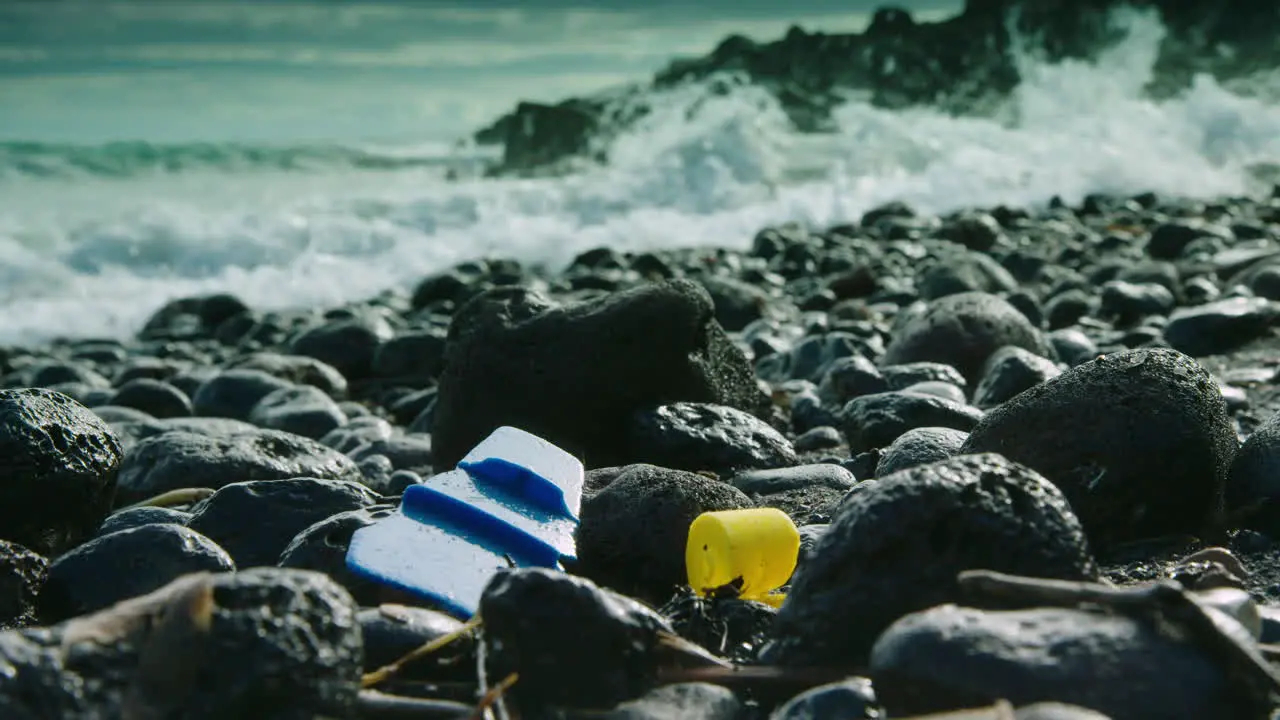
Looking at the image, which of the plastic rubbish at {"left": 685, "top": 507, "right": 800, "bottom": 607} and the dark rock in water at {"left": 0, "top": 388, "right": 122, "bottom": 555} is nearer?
the plastic rubbish at {"left": 685, "top": 507, "right": 800, "bottom": 607}

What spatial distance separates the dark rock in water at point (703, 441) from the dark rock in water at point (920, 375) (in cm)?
121

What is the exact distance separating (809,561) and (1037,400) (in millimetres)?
1082

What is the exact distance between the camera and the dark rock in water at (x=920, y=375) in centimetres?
531

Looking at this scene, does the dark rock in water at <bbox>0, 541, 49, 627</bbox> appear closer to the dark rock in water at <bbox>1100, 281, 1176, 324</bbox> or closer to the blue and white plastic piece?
the blue and white plastic piece

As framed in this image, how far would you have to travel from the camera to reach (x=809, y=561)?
2262mm

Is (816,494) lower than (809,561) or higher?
lower

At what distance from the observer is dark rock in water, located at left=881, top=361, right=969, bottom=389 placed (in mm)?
5312

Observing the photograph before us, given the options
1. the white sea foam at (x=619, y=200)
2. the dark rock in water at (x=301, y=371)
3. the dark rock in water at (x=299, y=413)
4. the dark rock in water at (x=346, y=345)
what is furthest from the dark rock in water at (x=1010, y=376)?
the white sea foam at (x=619, y=200)

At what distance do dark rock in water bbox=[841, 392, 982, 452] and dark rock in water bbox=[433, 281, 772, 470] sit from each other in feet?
1.66

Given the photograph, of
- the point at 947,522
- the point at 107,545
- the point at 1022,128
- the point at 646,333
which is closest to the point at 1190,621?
the point at 947,522

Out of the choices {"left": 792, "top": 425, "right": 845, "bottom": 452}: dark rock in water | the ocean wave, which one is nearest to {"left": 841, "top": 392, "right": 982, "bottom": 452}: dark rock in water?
{"left": 792, "top": 425, "right": 845, "bottom": 452}: dark rock in water

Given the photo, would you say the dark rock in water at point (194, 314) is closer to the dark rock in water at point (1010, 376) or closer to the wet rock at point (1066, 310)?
the wet rock at point (1066, 310)

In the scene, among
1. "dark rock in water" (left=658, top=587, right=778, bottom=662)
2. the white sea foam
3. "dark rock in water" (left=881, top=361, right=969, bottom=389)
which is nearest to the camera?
"dark rock in water" (left=658, top=587, right=778, bottom=662)

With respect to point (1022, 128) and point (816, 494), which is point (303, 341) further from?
point (1022, 128)
